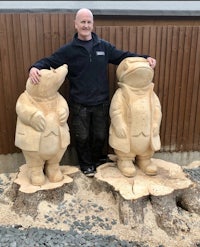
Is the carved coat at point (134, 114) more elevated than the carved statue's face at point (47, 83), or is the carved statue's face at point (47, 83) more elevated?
the carved statue's face at point (47, 83)

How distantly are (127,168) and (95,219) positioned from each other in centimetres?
64

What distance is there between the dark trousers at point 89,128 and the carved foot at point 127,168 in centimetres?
37

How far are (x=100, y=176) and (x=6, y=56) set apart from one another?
1686mm

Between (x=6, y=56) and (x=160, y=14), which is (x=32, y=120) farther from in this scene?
(x=160, y=14)

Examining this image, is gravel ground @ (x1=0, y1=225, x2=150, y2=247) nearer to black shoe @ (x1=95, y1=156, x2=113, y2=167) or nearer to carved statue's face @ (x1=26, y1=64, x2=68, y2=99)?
black shoe @ (x1=95, y1=156, x2=113, y2=167)

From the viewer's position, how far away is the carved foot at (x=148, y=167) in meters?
3.58

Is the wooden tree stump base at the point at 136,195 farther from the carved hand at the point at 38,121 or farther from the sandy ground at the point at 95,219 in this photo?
the carved hand at the point at 38,121

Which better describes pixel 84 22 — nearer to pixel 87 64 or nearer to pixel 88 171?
pixel 87 64

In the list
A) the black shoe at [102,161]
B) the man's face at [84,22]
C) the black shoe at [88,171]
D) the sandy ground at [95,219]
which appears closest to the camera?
the sandy ground at [95,219]

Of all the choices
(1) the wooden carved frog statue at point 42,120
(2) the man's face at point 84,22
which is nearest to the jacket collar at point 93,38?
(2) the man's face at point 84,22

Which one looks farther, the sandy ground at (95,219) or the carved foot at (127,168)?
the carved foot at (127,168)

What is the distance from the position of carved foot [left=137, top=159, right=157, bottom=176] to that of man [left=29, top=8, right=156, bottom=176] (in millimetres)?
521

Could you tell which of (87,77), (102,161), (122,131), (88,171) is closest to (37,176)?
(88,171)

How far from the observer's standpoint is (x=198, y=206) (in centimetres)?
338
